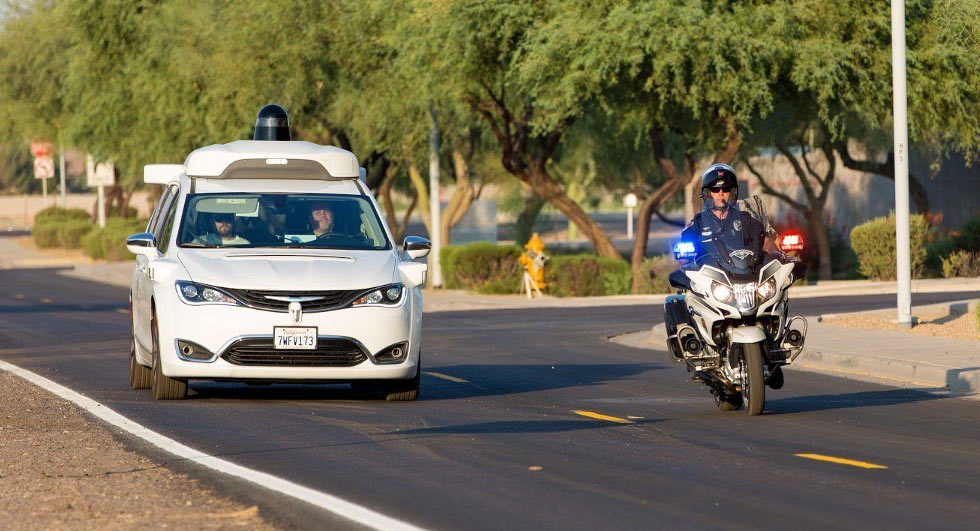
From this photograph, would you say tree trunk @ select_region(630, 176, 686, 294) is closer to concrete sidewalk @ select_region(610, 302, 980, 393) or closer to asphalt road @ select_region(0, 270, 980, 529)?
concrete sidewalk @ select_region(610, 302, 980, 393)

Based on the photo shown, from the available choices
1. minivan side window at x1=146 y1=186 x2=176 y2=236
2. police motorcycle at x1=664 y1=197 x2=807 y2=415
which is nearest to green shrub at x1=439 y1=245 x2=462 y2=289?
minivan side window at x1=146 y1=186 x2=176 y2=236

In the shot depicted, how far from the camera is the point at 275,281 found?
42.3ft

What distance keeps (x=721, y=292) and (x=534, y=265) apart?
20097 millimetres

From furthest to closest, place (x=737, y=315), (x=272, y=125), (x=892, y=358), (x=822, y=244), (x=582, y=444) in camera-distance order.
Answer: (x=822, y=244), (x=272, y=125), (x=892, y=358), (x=737, y=315), (x=582, y=444)

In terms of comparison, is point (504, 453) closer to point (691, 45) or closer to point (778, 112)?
point (691, 45)

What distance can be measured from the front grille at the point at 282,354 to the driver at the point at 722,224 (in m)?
2.80

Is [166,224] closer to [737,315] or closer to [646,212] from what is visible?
[737,315]

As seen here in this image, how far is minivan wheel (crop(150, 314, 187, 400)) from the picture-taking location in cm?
1340

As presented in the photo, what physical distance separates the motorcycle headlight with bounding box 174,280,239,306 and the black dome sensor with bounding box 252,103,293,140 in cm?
569

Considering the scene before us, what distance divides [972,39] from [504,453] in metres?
21.1

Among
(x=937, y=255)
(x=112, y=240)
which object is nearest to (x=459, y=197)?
(x=937, y=255)

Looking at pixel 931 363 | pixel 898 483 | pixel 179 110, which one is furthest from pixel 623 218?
pixel 898 483

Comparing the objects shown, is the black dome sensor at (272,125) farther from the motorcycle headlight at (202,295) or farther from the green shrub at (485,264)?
the green shrub at (485,264)

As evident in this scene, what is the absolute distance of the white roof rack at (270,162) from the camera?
14.6 m
